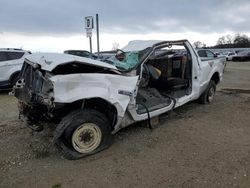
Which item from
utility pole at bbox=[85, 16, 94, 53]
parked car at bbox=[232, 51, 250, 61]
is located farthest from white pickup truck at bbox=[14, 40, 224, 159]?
parked car at bbox=[232, 51, 250, 61]

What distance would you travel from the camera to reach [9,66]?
10695 millimetres

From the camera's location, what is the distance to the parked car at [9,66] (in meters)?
10.6

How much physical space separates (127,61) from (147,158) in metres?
2.05

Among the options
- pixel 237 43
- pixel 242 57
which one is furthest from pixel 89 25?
pixel 237 43

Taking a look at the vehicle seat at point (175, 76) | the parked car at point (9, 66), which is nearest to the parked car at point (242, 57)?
the parked car at point (9, 66)

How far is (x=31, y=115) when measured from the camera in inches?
196

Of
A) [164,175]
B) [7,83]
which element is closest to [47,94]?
[164,175]

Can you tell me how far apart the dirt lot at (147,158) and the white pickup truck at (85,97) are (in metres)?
0.34

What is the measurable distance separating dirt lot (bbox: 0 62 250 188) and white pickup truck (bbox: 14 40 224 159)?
1.12ft

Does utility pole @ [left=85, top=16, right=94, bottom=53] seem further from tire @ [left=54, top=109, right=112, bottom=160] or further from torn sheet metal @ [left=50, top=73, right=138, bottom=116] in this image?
tire @ [left=54, top=109, right=112, bottom=160]

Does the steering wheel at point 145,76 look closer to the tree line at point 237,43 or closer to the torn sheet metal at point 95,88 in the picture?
the torn sheet metal at point 95,88

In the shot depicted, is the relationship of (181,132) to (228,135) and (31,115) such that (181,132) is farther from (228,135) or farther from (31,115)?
(31,115)

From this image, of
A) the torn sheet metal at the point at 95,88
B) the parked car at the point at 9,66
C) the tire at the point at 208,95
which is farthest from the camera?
the parked car at the point at 9,66

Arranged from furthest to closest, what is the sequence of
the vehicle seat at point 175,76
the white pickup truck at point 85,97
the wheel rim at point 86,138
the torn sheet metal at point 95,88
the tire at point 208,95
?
the tire at point 208,95 → the vehicle seat at point 175,76 → the wheel rim at point 86,138 → the white pickup truck at point 85,97 → the torn sheet metal at point 95,88
